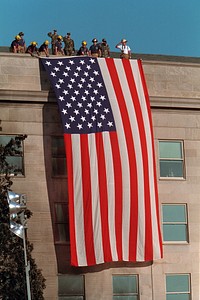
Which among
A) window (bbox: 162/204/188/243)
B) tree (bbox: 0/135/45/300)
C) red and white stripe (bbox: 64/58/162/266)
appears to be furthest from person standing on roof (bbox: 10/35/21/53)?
window (bbox: 162/204/188/243)

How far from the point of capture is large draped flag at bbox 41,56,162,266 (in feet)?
103

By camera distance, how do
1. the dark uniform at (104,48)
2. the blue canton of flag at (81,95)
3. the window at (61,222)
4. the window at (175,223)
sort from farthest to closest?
1. the dark uniform at (104,48)
2. the window at (175,223)
3. the blue canton of flag at (81,95)
4. the window at (61,222)

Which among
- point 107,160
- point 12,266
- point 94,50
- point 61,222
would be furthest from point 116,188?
point 94,50

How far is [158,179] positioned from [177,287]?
4.55m

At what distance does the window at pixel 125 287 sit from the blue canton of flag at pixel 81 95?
606cm

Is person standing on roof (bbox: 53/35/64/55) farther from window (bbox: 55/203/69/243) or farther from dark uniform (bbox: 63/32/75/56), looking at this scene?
window (bbox: 55/203/69/243)

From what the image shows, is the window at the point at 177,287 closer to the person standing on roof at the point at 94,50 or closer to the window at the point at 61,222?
the window at the point at 61,222

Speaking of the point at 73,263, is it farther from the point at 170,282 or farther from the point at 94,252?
the point at 170,282

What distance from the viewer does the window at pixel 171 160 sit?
33844 mm

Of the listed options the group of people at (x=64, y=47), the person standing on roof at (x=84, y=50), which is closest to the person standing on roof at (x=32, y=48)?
the group of people at (x=64, y=47)

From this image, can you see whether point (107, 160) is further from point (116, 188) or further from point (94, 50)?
point (94, 50)

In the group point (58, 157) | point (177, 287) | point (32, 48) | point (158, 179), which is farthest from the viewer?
point (158, 179)

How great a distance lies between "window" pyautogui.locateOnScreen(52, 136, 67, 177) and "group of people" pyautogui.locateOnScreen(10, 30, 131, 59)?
375 centimetres

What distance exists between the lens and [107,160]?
32031mm
